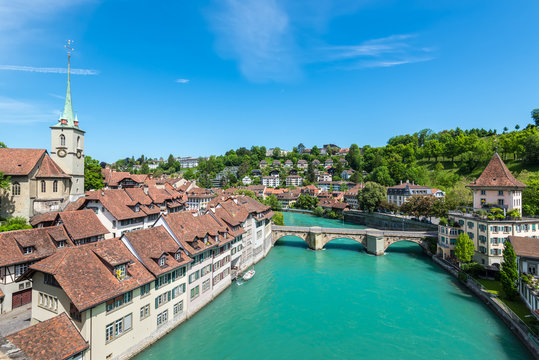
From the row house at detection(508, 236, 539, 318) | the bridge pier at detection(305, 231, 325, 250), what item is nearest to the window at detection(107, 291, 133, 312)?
the row house at detection(508, 236, 539, 318)

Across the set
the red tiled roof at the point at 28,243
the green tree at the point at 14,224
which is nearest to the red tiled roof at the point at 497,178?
the red tiled roof at the point at 28,243

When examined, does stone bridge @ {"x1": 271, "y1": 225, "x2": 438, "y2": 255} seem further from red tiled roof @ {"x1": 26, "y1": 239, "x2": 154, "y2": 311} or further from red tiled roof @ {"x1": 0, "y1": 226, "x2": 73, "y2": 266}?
red tiled roof @ {"x1": 26, "y1": 239, "x2": 154, "y2": 311}

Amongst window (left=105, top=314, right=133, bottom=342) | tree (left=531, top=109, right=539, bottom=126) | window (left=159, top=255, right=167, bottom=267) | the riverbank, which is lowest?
the riverbank

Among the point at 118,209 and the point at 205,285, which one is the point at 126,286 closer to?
the point at 205,285

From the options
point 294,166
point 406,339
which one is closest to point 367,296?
point 406,339

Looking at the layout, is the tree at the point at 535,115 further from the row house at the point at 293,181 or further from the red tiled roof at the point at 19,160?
the red tiled roof at the point at 19,160

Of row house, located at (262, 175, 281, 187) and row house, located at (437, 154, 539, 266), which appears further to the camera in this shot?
row house, located at (262, 175, 281, 187)

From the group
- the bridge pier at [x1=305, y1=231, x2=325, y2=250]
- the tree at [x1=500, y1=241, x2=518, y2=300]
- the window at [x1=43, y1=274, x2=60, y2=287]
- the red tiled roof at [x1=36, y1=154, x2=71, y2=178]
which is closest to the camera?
the window at [x1=43, y1=274, x2=60, y2=287]
